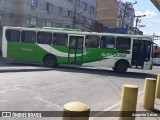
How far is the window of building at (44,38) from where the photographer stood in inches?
814

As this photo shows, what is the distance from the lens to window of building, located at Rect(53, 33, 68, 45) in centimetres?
2031

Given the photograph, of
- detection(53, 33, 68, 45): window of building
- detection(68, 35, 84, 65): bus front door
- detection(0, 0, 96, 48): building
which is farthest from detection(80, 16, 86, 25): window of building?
detection(68, 35, 84, 65): bus front door

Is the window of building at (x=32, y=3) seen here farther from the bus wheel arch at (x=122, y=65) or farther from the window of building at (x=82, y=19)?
the bus wheel arch at (x=122, y=65)

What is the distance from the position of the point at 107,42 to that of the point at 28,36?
619 cm

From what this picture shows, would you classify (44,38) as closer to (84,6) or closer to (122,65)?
(122,65)

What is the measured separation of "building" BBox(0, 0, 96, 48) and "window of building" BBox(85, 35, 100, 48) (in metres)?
13.1

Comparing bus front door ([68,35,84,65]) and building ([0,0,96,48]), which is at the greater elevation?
building ([0,0,96,48])

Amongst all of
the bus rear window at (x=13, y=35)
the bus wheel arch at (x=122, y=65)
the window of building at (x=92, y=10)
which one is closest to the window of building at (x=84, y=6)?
the window of building at (x=92, y=10)

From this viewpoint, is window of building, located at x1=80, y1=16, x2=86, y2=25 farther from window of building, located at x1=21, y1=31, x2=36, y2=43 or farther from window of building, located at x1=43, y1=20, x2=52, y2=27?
window of building, located at x1=21, y1=31, x2=36, y2=43

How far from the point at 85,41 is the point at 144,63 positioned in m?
4.56

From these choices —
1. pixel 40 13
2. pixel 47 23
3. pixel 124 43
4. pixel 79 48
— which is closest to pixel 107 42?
pixel 124 43

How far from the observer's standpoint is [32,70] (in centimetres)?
1661

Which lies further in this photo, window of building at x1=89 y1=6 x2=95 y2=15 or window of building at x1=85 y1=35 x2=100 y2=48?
window of building at x1=89 y1=6 x2=95 y2=15

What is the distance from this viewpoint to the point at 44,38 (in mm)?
20750
